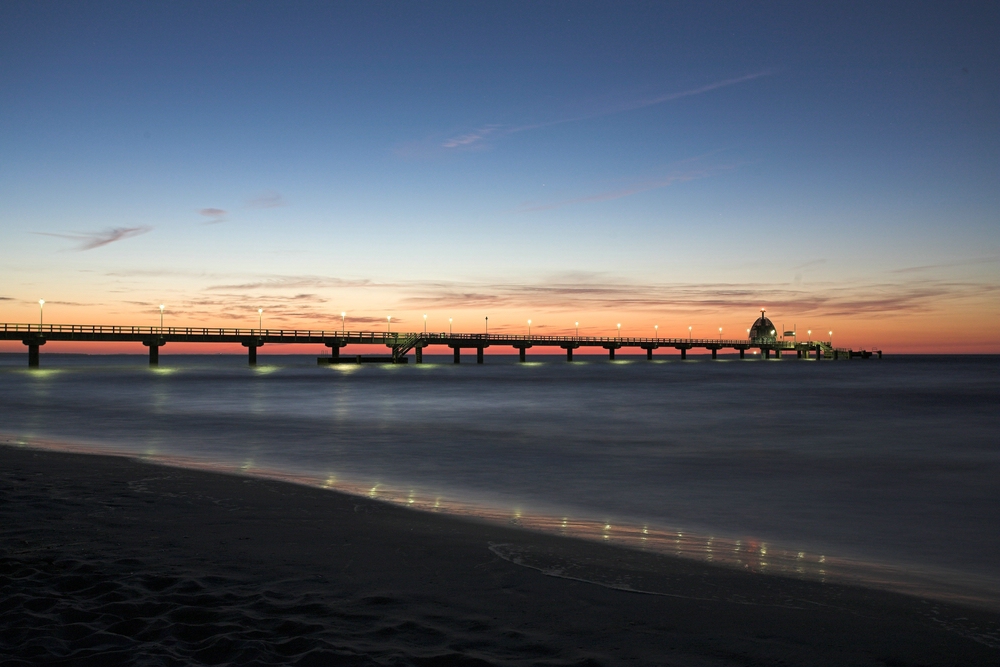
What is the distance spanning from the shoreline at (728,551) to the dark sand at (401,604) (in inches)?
16.7

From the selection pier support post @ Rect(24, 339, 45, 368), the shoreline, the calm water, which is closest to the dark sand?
the shoreline

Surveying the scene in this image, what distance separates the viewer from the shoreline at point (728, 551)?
24.6 feet

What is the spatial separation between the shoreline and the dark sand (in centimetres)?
42

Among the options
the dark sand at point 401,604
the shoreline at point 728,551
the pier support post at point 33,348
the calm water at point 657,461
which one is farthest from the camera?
the pier support post at point 33,348

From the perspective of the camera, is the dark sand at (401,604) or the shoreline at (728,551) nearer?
the dark sand at (401,604)

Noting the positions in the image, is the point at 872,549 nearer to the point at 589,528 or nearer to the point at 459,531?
the point at 589,528

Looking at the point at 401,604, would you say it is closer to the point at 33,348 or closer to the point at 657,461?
the point at 657,461

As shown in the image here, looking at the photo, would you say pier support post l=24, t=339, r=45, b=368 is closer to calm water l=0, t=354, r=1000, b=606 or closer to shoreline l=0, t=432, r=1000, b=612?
calm water l=0, t=354, r=1000, b=606

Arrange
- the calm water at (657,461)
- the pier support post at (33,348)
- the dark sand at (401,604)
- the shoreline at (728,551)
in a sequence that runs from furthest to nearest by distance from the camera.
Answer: the pier support post at (33,348)
the calm water at (657,461)
the shoreline at (728,551)
the dark sand at (401,604)

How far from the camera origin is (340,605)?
5992 mm

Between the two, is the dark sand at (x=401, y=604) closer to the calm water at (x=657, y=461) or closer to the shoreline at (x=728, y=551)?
the shoreline at (x=728, y=551)

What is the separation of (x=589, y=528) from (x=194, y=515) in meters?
5.18

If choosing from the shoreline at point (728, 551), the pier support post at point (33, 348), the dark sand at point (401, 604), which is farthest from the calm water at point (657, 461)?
the pier support post at point (33, 348)

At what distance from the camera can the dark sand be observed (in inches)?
201
